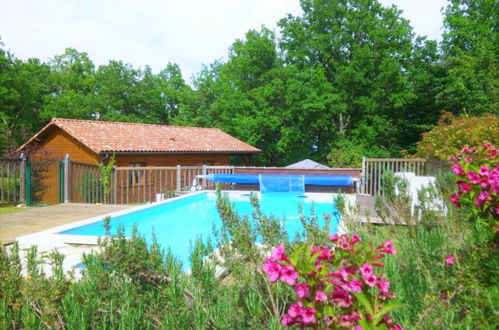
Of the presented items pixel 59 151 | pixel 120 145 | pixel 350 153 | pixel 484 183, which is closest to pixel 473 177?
pixel 484 183

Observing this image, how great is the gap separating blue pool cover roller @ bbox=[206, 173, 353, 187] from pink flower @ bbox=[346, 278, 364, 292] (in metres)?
12.8

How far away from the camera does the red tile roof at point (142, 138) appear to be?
18859 mm

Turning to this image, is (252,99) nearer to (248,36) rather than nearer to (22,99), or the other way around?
(248,36)

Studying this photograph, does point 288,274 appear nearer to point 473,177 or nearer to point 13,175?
point 473,177

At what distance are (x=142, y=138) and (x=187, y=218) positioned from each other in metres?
11.5

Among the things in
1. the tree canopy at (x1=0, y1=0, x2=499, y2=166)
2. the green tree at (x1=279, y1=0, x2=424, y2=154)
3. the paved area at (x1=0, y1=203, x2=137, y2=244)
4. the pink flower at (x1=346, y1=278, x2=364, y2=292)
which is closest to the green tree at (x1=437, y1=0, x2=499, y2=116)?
the tree canopy at (x1=0, y1=0, x2=499, y2=166)

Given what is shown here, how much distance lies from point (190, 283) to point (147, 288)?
1.08 ft

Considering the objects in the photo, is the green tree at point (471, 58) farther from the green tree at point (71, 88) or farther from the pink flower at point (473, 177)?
the green tree at point (71, 88)

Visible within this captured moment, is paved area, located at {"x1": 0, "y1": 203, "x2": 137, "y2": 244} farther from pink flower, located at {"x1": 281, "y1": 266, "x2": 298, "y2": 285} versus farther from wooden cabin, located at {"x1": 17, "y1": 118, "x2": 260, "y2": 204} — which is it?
wooden cabin, located at {"x1": 17, "y1": 118, "x2": 260, "y2": 204}

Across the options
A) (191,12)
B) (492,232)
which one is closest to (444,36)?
(191,12)

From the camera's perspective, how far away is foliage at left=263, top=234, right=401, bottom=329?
1560 millimetres

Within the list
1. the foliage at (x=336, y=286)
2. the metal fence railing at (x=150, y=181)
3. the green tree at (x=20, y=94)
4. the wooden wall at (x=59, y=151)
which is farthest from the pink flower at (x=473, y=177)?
the green tree at (x=20, y=94)

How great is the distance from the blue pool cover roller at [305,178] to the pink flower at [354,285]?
12.8 m

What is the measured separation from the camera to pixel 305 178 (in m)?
14.5
